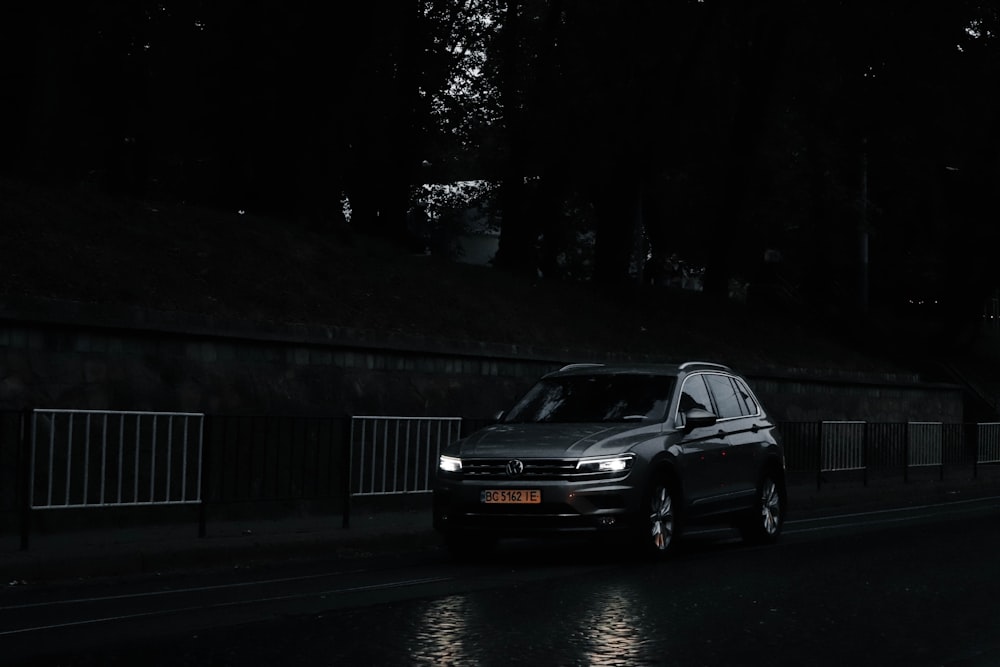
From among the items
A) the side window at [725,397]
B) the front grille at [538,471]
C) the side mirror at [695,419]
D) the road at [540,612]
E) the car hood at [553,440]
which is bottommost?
the road at [540,612]

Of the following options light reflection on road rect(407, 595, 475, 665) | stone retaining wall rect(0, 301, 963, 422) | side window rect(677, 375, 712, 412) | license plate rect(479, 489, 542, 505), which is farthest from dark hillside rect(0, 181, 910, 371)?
light reflection on road rect(407, 595, 475, 665)

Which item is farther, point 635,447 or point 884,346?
point 884,346

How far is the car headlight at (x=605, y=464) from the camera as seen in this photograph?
13.3 m

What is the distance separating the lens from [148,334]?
17.8 meters

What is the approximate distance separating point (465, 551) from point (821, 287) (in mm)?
44431

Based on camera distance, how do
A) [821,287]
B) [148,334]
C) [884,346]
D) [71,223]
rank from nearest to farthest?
1. [148,334]
2. [71,223]
3. [884,346]
4. [821,287]

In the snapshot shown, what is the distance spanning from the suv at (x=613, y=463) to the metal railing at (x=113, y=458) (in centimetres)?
245

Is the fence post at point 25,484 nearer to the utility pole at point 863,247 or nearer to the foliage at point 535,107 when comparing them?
the foliage at point 535,107

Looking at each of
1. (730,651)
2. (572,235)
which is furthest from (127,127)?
(572,235)

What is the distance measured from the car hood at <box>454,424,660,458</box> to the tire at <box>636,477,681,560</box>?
1.61 ft

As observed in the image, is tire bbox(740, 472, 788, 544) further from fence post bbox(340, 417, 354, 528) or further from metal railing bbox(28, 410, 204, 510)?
metal railing bbox(28, 410, 204, 510)

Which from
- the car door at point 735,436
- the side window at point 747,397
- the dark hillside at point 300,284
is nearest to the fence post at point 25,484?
the dark hillside at point 300,284

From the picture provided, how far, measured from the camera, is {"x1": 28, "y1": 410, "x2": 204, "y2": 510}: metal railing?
13125 millimetres

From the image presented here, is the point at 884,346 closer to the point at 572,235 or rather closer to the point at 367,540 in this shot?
the point at 572,235
